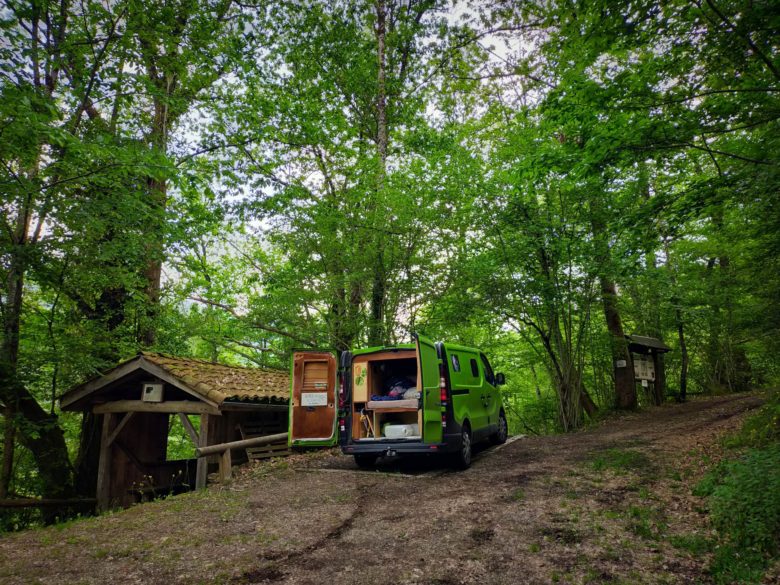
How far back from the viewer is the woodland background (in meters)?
5.90

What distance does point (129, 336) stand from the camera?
11.7m

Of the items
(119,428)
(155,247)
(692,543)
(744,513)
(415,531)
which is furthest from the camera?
(119,428)

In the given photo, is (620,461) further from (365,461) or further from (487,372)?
(365,461)

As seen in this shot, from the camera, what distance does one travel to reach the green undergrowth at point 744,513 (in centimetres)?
338

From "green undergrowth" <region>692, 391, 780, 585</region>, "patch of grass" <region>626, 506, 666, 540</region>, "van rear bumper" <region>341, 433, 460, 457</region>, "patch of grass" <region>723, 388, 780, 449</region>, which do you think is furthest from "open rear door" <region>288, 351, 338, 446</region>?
"patch of grass" <region>723, 388, 780, 449</region>

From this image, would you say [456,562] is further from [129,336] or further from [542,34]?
[542,34]

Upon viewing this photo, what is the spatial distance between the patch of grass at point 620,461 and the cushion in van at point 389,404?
2.88 metres

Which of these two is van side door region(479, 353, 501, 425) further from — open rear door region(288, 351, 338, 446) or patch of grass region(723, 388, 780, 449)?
patch of grass region(723, 388, 780, 449)

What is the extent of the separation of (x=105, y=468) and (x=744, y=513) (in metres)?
11.6

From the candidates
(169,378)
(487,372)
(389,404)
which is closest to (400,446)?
(389,404)

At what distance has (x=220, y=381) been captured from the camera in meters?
9.80

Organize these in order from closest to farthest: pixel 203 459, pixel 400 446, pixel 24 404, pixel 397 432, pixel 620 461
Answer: pixel 620 461, pixel 400 446, pixel 397 432, pixel 24 404, pixel 203 459

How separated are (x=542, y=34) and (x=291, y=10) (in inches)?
322

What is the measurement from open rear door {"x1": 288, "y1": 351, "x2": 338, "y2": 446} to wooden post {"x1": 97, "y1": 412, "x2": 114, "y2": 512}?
17.4 feet
